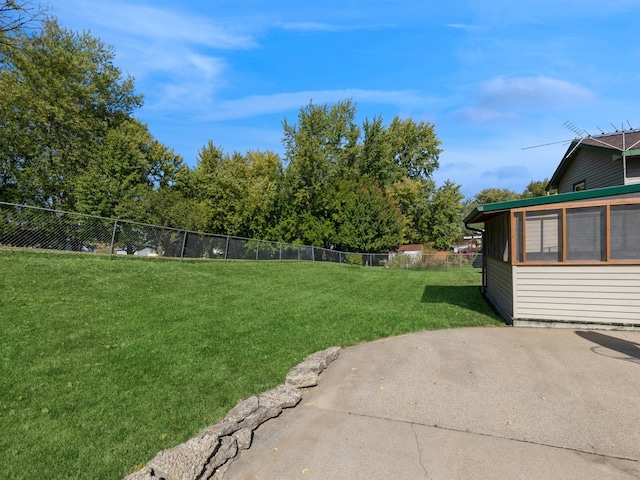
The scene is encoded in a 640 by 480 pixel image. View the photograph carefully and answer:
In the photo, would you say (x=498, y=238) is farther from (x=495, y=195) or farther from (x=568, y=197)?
(x=495, y=195)

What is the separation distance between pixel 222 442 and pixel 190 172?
120 ft

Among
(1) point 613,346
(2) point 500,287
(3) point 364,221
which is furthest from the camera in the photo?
(3) point 364,221

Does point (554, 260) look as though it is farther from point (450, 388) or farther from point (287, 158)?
point (287, 158)

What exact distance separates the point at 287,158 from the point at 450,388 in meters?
33.7

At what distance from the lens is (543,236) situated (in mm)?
7375

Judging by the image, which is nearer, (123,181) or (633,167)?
(633,167)

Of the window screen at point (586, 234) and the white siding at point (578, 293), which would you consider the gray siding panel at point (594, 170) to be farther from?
the white siding at point (578, 293)

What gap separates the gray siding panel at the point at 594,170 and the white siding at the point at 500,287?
4.86 meters

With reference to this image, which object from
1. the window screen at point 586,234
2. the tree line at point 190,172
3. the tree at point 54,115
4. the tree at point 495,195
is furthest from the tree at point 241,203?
the tree at point 495,195

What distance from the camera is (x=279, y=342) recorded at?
593cm

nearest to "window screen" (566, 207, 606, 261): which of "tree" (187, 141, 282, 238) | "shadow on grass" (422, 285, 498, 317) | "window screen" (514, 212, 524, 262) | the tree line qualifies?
"window screen" (514, 212, 524, 262)

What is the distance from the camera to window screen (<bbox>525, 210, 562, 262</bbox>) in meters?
7.17

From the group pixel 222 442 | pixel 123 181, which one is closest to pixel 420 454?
pixel 222 442

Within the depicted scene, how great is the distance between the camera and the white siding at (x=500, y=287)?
25.9 ft
